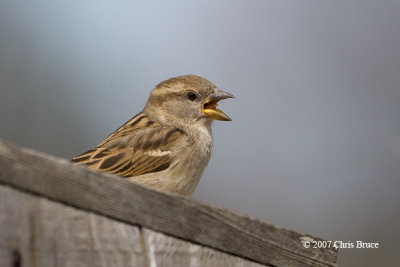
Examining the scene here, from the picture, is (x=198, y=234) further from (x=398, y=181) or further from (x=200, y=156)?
(x=398, y=181)

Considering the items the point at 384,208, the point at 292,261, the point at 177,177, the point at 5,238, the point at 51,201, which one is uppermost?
the point at 384,208

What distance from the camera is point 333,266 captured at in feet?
9.62

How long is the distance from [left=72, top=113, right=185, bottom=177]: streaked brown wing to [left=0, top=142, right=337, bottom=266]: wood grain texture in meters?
1.54

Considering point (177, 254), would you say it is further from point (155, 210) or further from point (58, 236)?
point (58, 236)

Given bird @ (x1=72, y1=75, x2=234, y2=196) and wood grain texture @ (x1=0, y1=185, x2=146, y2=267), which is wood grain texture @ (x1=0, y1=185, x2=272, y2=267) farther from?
bird @ (x1=72, y1=75, x2=234, y2=196)

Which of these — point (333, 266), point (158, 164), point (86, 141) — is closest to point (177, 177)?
point (158, 164)

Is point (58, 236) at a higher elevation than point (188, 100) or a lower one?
lower

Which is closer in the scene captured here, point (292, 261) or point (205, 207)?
point (205, 207)

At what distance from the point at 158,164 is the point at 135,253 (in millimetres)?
1818

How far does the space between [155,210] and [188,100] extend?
8.55 ft

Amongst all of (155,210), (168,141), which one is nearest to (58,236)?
(155,210)

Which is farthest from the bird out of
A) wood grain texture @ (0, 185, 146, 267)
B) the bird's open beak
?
wood grain texture @ (0, 185, 146, 267)

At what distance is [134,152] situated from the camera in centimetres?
431

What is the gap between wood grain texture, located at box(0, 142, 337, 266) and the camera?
2146mm
